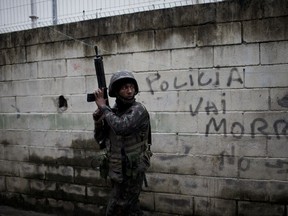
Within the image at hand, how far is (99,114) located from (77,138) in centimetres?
164

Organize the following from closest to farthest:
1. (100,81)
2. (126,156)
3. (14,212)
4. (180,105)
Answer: (126,156) → (100,81) → (180,105) → (14,212)

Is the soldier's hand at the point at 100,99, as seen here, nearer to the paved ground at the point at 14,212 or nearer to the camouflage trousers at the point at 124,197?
the camouflage trousers at the point at 124,197

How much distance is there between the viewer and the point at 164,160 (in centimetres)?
426

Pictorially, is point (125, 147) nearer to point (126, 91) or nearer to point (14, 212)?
point (126, 91)

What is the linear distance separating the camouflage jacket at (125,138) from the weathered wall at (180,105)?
99cm

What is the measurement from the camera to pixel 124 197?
3264 millimetres

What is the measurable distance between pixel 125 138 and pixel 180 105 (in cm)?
115

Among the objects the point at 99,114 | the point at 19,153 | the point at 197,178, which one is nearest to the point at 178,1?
the point at 99,114

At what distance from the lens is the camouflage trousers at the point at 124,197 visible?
3.24 m

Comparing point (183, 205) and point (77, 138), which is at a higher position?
point (77, 138)

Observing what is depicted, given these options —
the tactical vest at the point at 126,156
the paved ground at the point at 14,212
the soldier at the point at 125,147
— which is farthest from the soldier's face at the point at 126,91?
the paved ground at the point at 14,212

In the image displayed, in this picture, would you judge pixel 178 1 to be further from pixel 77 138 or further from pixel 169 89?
pixel 77 138

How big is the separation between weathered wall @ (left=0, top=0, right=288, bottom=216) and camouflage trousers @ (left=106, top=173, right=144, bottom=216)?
40.7 inches

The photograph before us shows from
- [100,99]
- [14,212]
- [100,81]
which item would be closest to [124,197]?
[100,99]
